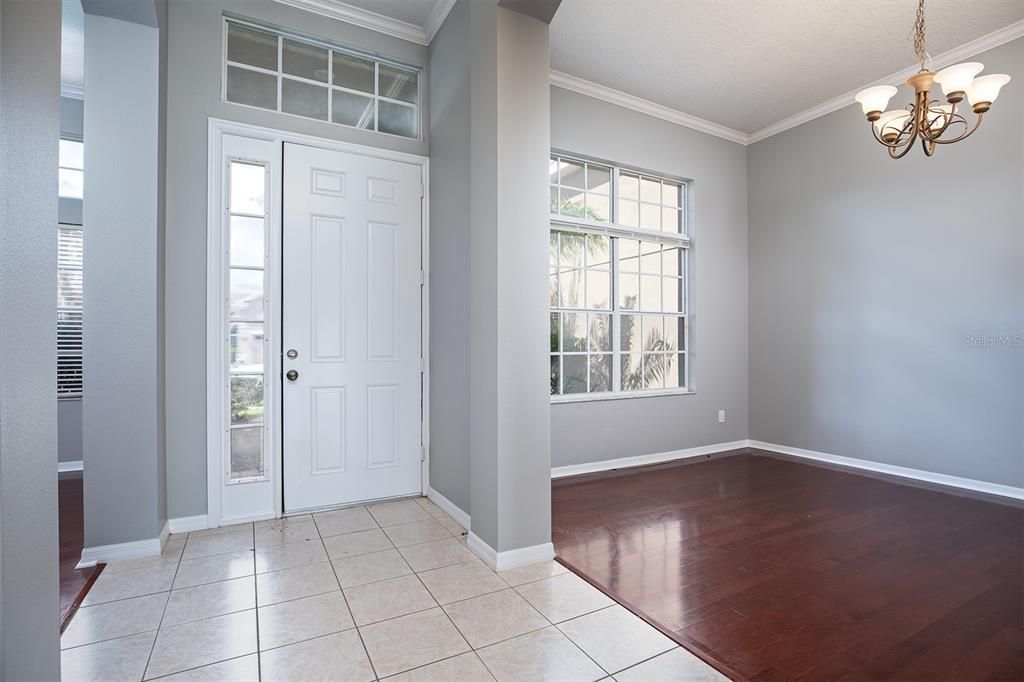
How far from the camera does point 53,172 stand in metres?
1.09

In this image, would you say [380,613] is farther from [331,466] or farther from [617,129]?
[617,129]

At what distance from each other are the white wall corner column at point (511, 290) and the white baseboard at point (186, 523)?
1.66m

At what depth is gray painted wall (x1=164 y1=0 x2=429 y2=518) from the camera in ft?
9.21

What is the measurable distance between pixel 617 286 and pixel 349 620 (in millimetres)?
3496

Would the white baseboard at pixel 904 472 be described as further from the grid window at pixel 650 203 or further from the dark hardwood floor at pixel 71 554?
the dark hardwood floor at pixel 71 554

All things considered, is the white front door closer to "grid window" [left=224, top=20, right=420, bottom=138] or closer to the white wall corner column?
"grid window" [left=224, top=20, right=420, bottom=138]

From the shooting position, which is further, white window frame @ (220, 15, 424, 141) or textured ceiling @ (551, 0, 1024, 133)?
textured ceiling @ (551, 0, 1024, 133)

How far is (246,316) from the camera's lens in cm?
302

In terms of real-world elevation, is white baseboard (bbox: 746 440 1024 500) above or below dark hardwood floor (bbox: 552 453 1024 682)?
above

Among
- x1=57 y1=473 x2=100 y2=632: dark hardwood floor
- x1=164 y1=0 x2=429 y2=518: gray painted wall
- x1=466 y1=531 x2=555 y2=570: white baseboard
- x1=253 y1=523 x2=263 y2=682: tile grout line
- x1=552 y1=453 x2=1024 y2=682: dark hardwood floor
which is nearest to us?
x1=253 y1=523 x2=263 y2=682: tile grout line

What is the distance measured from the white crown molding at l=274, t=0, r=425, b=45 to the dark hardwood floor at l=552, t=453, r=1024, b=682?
3506 mm

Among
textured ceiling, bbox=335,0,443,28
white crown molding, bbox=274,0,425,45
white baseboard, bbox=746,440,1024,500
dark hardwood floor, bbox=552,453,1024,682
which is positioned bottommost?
dark hardwood floor, bbox=552,453,1024,682

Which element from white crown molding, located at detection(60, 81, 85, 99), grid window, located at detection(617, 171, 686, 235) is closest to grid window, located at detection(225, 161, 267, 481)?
white crown molding, located at detection(60, 81, 85, 99)
